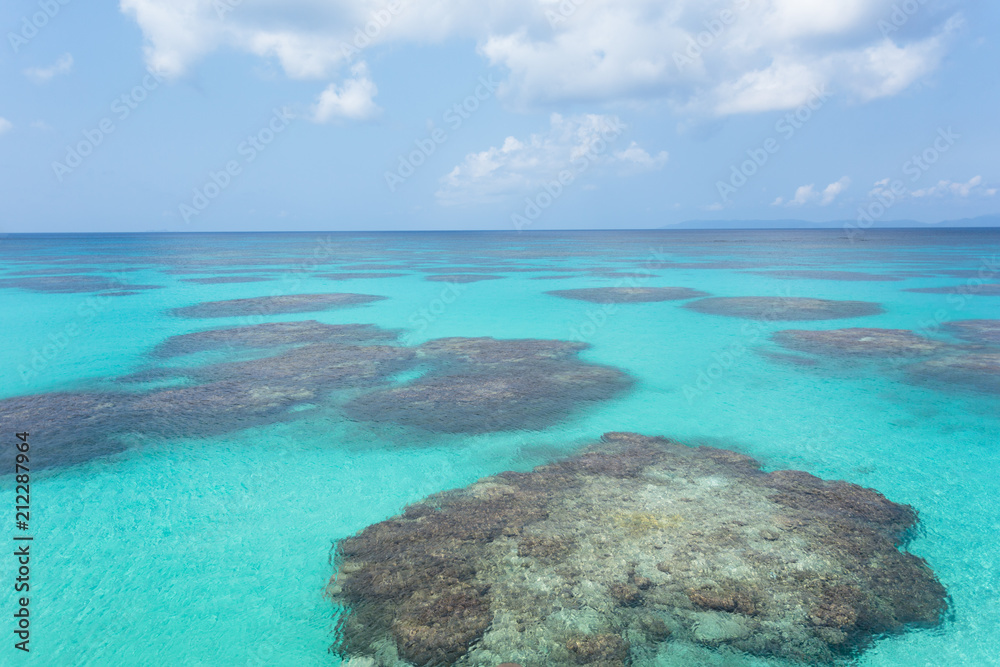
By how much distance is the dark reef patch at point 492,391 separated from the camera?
14.7m

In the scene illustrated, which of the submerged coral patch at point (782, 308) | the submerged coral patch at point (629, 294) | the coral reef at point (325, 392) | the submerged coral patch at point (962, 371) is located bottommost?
the submerged coral patch at point (629, 294)

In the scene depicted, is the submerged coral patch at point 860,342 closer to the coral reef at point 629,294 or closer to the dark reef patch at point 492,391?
the dark reef patch at point 492,391

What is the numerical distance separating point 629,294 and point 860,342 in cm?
1713

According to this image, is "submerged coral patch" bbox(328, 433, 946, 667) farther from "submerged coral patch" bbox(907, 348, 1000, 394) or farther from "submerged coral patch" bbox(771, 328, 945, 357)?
"submerged coral patch" bbox(771, 328, 945, 357)

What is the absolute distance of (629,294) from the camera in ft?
127

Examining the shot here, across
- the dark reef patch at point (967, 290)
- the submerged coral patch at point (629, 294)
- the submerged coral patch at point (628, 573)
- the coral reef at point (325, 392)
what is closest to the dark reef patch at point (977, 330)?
the dark reef patch at point (967, 290)

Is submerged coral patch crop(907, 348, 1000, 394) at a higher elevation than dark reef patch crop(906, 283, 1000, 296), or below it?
higher

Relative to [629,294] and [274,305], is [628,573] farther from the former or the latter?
[629,294]

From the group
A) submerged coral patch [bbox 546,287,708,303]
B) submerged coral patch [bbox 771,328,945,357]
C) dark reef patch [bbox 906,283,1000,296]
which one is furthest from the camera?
dark reef patch [bbox 906,283,1000,296]

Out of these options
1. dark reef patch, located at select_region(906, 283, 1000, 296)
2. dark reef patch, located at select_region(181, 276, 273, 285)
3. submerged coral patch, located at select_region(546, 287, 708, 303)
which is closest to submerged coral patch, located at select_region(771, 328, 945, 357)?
submerged coral patch, located at select_region(546, 287, 708, 303)

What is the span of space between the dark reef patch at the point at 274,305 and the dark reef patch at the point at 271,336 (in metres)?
4.74

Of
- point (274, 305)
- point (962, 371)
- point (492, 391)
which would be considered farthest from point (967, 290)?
point (274, 305)

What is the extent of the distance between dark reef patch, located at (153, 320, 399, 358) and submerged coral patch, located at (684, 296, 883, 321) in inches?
701

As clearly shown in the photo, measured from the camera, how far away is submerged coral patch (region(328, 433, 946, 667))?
6961 millimetres
